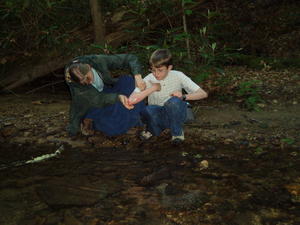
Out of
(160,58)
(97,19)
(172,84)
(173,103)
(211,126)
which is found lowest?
(211,126)

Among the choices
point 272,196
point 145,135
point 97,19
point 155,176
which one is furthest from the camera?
point 97,19

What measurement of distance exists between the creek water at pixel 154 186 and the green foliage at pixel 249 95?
53.4 inches

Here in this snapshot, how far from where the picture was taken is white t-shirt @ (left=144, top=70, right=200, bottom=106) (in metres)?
3.85

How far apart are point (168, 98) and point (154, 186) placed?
4.33ft

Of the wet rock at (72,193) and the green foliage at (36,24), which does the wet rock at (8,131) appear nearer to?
the wet rock at (72,193)

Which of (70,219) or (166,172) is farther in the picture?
(166,172)

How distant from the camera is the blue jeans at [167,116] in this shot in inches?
149

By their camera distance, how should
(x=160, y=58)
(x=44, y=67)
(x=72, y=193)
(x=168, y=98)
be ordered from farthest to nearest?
(x=44, y=67) < (x=168, y=98) < (x=160, y=58) < (x=72, y=193)

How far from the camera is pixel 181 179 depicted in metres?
3.14

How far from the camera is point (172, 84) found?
3920 mm

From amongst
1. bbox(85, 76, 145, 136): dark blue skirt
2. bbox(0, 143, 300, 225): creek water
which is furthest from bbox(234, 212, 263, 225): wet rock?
bbox(85, 76, 145, 136): dark blue skirt

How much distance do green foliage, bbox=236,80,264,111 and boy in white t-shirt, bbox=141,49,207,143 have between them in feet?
4.63

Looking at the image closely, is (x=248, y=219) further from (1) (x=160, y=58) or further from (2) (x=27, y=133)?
(2) (x=27, y=133)

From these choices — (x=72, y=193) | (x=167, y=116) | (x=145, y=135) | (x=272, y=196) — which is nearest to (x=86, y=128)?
(x=145, y=135)
